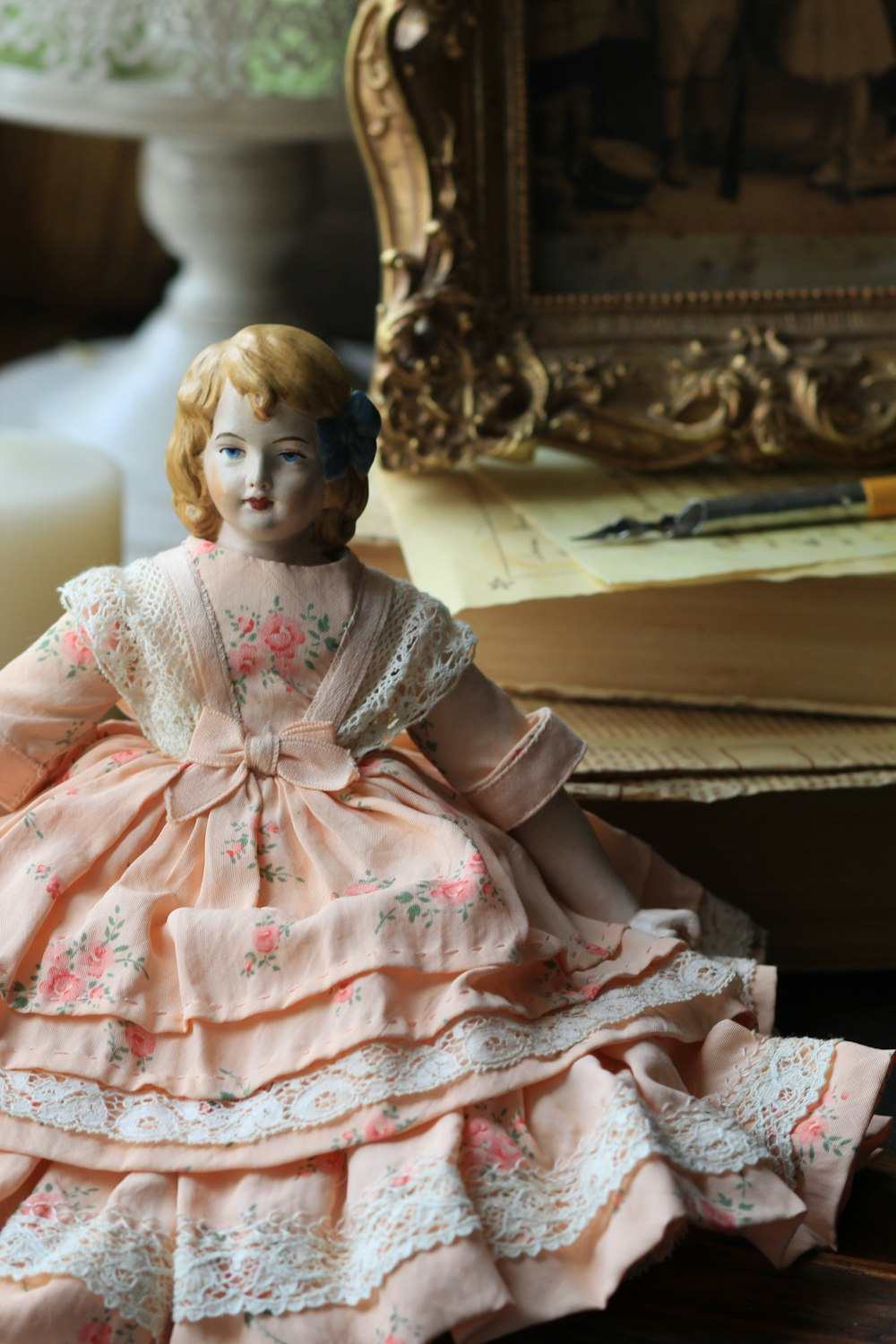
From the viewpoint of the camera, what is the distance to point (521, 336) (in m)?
1.08

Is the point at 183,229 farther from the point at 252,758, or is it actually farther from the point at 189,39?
the point at 252,758

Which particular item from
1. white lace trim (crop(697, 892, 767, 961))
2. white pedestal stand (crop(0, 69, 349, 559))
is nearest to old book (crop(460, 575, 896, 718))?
white lace trim (crop(697, 892, 767, 961))

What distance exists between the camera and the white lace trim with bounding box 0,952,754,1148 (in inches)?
27.2

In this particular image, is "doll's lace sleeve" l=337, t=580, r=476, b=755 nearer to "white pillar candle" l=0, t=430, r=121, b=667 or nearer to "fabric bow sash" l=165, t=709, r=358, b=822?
"fabric bow sash" l=165, t=709, r=358, b=822

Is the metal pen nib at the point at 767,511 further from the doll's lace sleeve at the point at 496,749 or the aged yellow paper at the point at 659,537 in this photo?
the doll's lace sleeve at the point at 496,749

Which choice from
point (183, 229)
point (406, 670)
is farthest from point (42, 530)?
point (183, 229)

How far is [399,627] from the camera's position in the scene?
2.64 ft

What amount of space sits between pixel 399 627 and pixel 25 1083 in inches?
11.6

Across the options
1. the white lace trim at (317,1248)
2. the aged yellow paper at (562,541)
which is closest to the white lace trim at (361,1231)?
the white lace trim at (317,1248)

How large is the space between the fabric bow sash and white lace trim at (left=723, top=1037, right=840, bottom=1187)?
255 millimetres

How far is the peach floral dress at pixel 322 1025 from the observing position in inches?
25.4

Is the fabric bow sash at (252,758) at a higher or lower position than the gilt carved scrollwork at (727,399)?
lower

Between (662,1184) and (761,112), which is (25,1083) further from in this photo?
(761,112)

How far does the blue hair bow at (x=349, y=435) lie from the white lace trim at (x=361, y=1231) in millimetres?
339
